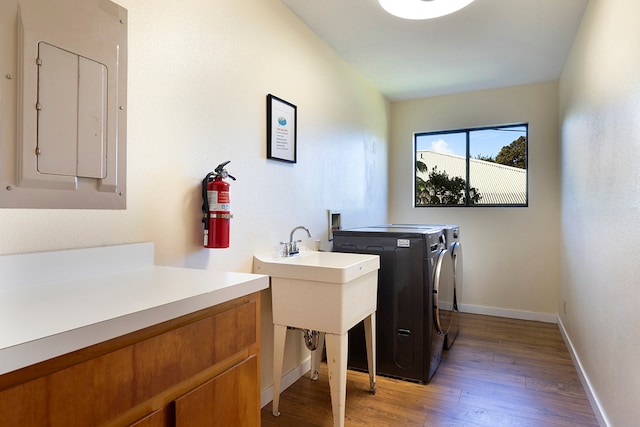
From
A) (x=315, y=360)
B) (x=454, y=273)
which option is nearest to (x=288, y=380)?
(x=315, y=360)

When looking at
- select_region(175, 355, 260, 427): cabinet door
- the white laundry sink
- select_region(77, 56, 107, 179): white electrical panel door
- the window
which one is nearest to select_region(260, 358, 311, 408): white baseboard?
the white laundry sink

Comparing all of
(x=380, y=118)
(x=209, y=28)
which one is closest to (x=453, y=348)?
(x=380, y=118)

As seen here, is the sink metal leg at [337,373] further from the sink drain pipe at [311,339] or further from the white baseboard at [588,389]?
the white baseboard at [588,389]

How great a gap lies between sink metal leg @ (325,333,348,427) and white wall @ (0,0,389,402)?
0.44 metres

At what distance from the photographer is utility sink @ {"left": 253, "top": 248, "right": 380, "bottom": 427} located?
1.78 metres

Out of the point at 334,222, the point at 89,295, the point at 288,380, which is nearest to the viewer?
the point at 89,295

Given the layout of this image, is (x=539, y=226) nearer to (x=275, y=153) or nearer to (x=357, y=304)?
(x=357, y=304)

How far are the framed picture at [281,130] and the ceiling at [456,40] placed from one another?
639 mm

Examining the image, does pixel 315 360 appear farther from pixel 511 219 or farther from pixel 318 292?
pixel 511 219

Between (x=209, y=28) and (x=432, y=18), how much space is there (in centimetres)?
144

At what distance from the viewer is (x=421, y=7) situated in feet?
7.20

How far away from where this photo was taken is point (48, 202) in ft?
3.58

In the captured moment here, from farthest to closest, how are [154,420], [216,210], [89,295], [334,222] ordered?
[334,222] < [216,210] < [89,295] < [154,420]

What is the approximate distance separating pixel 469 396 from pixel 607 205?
127 cm
